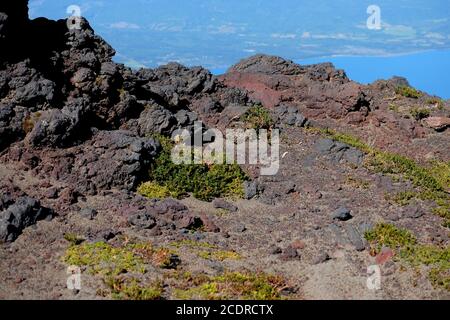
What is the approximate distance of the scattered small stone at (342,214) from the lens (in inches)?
746

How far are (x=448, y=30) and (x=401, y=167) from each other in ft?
633

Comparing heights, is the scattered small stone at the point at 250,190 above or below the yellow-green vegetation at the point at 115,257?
above

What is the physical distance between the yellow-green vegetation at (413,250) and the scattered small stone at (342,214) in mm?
1236

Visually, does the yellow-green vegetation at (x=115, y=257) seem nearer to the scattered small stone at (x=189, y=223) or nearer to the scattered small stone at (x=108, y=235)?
the scattered small stone at (x=108, y=235)

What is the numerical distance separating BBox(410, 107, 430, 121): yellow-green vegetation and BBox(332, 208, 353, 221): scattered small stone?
14544mm

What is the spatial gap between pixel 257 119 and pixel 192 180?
6.63 metres

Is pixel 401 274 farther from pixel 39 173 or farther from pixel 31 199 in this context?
pixel 39 173

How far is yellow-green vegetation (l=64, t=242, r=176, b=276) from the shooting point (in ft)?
46.7

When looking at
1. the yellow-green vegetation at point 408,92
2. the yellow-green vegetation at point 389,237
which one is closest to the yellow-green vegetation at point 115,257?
the yellow-green vegetation at point 389,237

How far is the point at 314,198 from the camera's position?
20.7 m

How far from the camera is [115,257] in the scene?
14773 millimetres

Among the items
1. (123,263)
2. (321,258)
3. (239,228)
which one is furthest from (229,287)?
(239,228)

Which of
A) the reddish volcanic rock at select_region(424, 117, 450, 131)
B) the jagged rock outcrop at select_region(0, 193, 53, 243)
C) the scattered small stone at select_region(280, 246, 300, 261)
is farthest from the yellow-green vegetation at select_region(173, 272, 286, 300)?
the reddish volcanic rock at select_region(424, 117, 450, 131)

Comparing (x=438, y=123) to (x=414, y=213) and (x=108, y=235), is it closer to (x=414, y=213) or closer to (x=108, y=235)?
(x=414, y=213)
